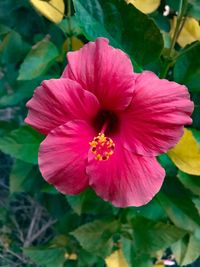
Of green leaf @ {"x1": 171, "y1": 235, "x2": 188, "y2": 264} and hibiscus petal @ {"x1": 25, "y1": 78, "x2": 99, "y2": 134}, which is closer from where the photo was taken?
hibiscus petal @ {"x1": 25, "y1": 78, "x2": 99, "y2": 134}

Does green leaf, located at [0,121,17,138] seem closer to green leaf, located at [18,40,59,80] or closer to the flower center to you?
green leaf, located at [18,40,59,80]

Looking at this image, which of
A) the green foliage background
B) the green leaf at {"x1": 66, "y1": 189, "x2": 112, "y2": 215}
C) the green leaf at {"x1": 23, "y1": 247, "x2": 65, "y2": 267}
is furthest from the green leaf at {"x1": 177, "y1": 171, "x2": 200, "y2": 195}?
the green leaf at {"x1": 23, "y1": 247, "x2": 65, "y2": 267}

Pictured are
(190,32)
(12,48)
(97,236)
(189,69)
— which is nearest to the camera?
(189,69)

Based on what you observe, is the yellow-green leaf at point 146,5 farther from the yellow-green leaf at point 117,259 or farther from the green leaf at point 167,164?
the yellow-green leaf at point 117,259

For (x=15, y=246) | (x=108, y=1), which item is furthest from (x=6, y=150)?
(x=15, y=246)

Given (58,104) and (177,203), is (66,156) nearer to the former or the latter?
(58,104)

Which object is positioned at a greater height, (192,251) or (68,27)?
(68,27)

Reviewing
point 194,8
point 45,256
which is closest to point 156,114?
point 194,8
